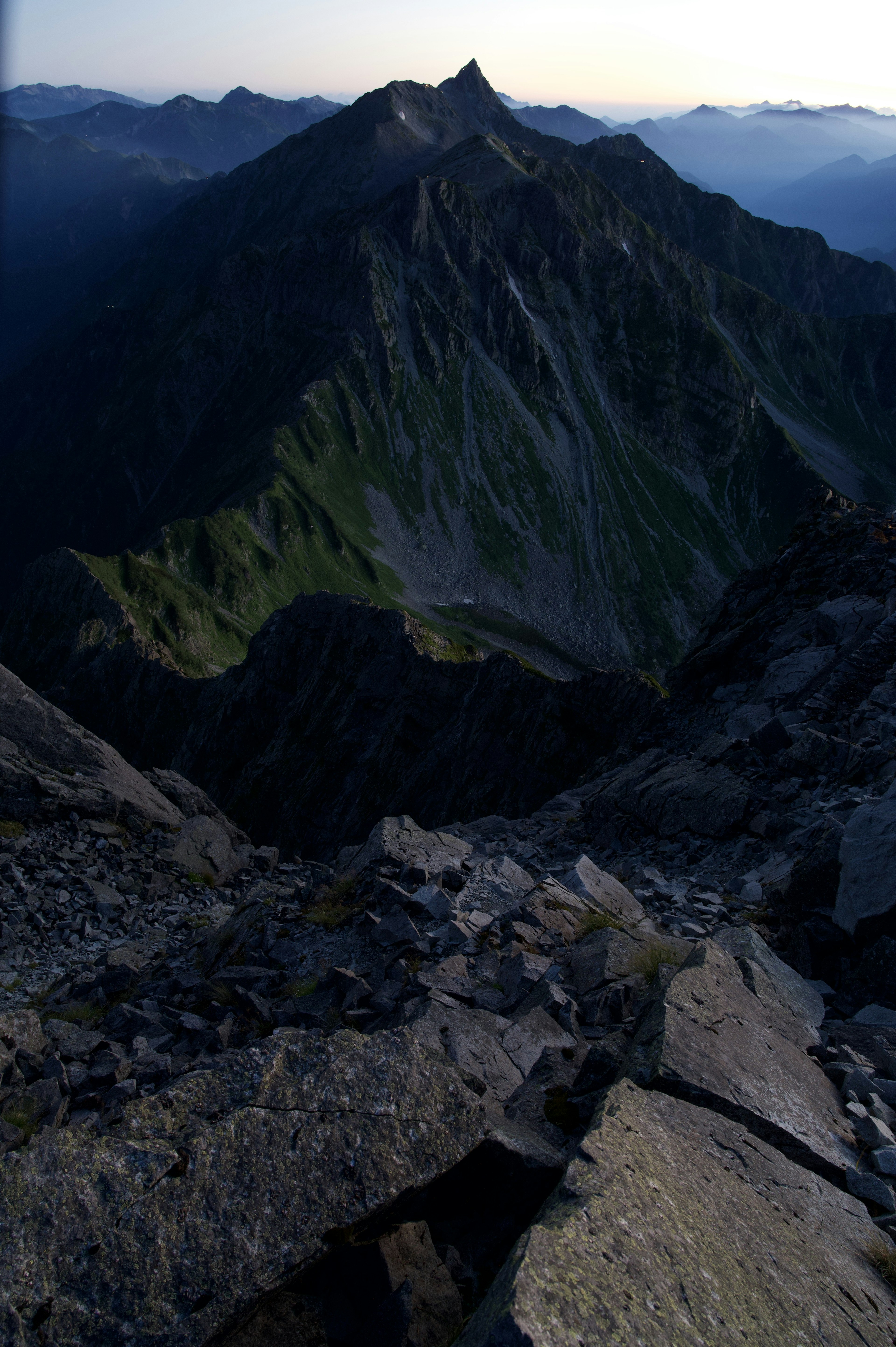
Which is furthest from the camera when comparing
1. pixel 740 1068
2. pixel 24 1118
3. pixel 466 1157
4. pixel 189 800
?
pixel 189 800

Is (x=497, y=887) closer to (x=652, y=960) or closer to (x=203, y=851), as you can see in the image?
(x=652, y=960)

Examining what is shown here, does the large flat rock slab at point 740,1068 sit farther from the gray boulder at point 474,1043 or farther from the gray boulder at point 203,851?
the gray boulder at point 203,851

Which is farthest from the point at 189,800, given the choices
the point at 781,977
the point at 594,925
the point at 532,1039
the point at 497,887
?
the point at 781,977

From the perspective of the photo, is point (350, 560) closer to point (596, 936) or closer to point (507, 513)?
point (507, 513)

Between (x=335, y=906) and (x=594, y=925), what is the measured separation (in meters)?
5.88

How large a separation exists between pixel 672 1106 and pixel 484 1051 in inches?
108

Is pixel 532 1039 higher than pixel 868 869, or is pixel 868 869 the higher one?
pixel 868 869

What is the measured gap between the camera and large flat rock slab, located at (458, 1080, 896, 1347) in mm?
5309

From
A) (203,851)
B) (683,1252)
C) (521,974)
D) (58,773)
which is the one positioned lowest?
(203,851)

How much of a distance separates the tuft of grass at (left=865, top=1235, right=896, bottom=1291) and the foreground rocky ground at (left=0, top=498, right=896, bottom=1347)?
0.05m

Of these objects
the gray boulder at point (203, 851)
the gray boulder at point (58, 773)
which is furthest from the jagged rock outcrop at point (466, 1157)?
the gray boulder at point (58, 773)

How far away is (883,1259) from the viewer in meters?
7.29

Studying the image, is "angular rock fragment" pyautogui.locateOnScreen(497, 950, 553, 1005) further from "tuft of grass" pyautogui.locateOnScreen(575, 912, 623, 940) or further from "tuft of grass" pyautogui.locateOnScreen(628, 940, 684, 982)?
"tuft of grass" pyautogui.locateOnScreen(575, 912, 623, 940)

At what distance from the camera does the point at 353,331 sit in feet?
624
